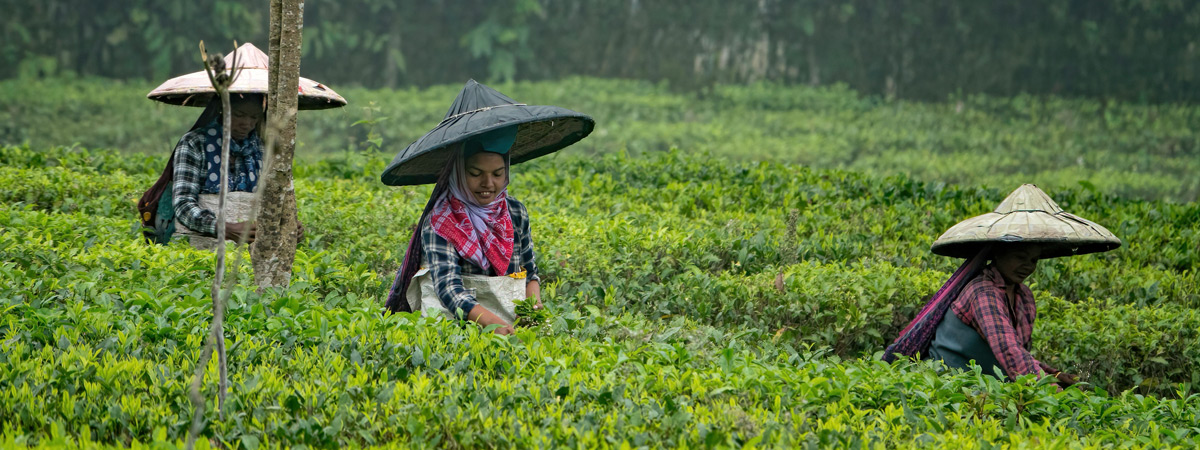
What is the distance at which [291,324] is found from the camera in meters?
3.42

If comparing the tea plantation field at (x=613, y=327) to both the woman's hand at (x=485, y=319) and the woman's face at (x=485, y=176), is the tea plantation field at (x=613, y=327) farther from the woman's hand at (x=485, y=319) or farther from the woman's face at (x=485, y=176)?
the woman's face at (x=485, y=176)

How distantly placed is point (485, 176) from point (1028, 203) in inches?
90.4

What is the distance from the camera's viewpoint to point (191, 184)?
180 inches

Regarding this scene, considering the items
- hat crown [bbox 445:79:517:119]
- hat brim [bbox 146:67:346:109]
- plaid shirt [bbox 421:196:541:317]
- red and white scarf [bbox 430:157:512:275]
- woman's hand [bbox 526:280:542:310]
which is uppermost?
hat crown [bbox 445:79:517:119]

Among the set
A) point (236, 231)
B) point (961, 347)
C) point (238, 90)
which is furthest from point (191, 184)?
point (961, 347)

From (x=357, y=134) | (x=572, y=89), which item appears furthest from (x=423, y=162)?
(x=572, y=89)

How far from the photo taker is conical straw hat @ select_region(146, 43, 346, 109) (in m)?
4.50

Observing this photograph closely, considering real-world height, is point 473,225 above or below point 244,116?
below

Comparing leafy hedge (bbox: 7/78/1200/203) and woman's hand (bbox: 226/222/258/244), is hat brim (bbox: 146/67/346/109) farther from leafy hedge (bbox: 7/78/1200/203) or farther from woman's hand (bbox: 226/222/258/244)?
leafy hedge (bbox: 7/78/1200/203)

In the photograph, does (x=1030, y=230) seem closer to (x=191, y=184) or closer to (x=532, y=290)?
(x=532, y=290)

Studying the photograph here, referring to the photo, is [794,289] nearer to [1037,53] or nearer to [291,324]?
[291,324]

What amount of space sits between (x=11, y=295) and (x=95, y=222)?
2.12 meters

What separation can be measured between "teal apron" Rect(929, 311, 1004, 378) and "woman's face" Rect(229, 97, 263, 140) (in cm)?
324

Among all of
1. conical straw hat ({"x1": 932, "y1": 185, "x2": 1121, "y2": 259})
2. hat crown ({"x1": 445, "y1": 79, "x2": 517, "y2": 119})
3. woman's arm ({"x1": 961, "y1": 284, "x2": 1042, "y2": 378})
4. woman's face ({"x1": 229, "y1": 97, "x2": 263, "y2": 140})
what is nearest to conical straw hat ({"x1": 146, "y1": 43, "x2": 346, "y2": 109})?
woman's face ({"x1": 229, "y1": 97, "x2": 263, "y2": 140})
